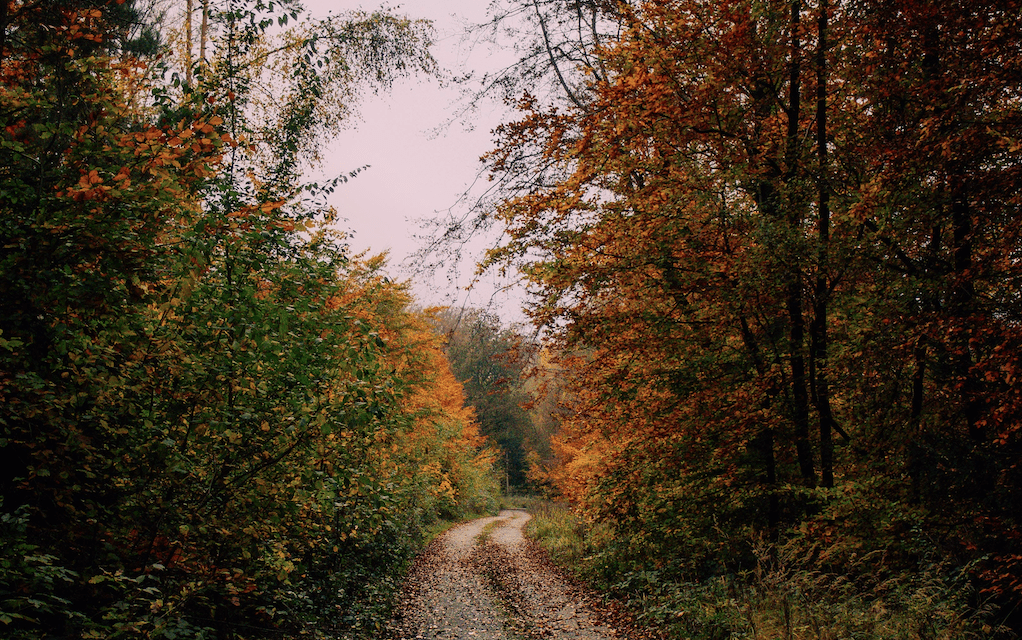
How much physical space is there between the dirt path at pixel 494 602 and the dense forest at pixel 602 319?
832 millimetres

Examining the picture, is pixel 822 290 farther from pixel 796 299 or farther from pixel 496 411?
pixel 496 411

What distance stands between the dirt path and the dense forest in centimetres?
83

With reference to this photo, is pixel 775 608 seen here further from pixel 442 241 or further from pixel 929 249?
pixel 442 241

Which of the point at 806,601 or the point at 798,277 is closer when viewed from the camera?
the point at 806,601

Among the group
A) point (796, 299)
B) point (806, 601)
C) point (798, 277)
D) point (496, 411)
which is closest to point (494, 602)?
point (806, 601)

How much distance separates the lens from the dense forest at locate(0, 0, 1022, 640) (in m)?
3.96

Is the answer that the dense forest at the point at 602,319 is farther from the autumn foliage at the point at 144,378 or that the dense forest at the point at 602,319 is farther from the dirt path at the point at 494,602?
the dirt path at the point at 494,602

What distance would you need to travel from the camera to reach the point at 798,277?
21.0ft

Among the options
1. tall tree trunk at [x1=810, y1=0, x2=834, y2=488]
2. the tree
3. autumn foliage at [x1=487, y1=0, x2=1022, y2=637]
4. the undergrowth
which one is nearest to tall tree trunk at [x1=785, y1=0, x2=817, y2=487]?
autumn foliage at [x1=487, y1=0, x2=1022, y2=637]

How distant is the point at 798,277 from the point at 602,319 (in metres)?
2.46

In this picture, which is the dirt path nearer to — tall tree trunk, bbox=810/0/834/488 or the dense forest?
the dense forest

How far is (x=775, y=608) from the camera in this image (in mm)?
6090

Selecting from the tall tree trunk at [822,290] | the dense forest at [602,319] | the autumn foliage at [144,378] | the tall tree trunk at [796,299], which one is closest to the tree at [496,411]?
the dense forest at [602,319]

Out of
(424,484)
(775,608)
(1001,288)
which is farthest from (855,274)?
(424,484)
